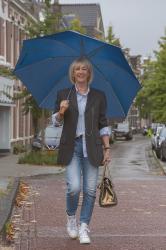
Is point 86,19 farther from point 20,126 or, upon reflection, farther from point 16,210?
point 16,210

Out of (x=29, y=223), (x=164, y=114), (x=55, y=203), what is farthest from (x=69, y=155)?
(x=164, y=114)

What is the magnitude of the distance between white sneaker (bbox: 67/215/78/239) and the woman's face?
1.46m

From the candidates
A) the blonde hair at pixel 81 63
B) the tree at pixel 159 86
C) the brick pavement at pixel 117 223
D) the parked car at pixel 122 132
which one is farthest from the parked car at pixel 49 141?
the parked car at pixel 122 132

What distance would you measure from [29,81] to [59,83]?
14.2 inches

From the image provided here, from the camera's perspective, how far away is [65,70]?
7.93m

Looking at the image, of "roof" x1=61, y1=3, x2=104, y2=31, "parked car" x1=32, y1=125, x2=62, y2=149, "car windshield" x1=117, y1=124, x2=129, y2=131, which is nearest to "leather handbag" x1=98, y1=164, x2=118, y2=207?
"parked car" x1=32, y1=125, x2=62, y2=149

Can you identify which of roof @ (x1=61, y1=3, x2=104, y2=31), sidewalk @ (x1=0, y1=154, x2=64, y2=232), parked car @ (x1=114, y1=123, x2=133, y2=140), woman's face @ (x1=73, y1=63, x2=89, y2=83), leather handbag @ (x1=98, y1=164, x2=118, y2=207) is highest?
roof @ (x1=61, y1=3, x2=104, y2=31)

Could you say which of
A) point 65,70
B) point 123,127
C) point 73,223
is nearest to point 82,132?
point 73,223

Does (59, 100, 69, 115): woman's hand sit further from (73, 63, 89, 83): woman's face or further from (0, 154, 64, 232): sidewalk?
(0, 154, 64, 232): sidewalk

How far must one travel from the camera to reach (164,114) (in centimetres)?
4728

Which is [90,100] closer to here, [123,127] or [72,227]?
[72,227]

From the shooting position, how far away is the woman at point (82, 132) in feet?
23.1

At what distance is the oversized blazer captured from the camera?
23.0 feet

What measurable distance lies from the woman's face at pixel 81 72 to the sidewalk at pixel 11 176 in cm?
196
